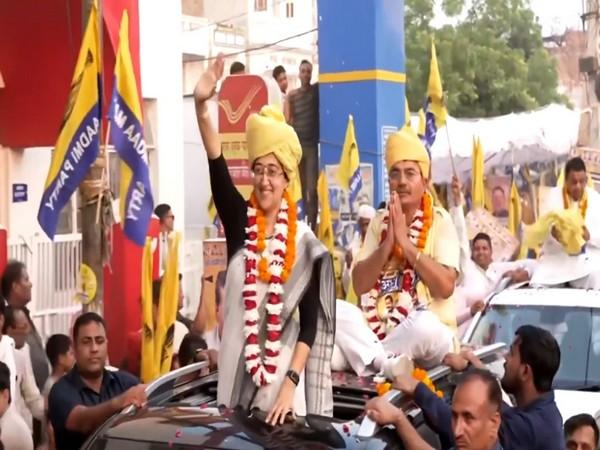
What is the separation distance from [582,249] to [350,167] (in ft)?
11.1

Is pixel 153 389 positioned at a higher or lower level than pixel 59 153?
lower

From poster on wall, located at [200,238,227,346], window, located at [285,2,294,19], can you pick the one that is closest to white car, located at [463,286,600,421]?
poster on wall, located at [200,238,227,346]

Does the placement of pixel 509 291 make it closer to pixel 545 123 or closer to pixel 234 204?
pixel 234 204

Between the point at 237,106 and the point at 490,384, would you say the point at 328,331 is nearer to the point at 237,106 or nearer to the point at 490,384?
the point at 490,384

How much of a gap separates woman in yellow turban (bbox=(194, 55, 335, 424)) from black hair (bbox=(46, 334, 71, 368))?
2953 mm

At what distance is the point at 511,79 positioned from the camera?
43.2m

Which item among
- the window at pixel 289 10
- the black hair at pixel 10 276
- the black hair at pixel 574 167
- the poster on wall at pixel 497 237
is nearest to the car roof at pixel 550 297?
the black hair at pixel 574 167

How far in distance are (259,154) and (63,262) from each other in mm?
7595

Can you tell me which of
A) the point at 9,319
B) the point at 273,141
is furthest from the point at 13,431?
the point at 273,141

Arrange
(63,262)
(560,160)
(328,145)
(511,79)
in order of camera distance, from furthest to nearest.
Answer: (511,79), (560,160), (328,145), (63,262)

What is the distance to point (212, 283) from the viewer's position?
11562 millimetres

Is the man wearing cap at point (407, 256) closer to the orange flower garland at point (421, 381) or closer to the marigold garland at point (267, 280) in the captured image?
the orange flower garland at point (421, 381)

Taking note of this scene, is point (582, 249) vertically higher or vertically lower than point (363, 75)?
lower

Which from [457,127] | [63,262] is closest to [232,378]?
[63,262]
